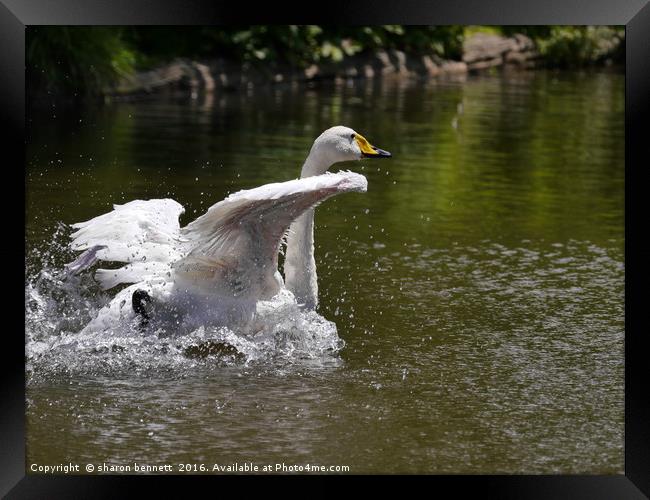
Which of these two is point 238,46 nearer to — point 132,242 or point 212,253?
point 132,242

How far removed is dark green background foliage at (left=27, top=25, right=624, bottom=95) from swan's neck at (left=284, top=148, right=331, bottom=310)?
9858 mm

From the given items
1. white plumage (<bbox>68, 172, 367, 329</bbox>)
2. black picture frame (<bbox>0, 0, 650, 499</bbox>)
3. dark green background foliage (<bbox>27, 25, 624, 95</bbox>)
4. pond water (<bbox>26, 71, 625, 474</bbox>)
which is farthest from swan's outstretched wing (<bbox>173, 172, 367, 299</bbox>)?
dark green background foliage (<bbox>27, 25, 624, 95</bbox>)

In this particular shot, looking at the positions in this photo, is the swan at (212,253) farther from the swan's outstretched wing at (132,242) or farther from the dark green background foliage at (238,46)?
the dark green background foliage at (238,46)

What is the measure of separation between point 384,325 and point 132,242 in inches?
66.8

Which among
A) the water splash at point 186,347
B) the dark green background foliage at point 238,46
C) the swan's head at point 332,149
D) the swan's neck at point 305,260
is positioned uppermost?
the dark green background foliage at point 238,46

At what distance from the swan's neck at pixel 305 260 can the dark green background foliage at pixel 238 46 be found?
9858 millimetres

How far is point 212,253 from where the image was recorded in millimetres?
6500

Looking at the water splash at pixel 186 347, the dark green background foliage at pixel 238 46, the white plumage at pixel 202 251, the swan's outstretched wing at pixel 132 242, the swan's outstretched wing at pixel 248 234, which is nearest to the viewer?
the swan's outstretched wing at pixel 248 234

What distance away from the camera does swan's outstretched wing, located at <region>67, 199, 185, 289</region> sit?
6.79 meters

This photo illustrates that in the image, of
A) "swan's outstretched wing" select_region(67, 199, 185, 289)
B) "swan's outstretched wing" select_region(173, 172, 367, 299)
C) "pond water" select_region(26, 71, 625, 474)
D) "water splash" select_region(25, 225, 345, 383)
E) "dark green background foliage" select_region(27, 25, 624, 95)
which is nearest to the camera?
"pond water" select_region(26, 71, 625, 474)

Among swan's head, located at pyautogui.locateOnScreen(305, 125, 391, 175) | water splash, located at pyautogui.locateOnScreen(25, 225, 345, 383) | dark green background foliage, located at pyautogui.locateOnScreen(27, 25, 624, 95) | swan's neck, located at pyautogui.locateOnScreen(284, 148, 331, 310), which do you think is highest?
dark green background foliage, located at pyautogui.locateOnScreen(27, 25, 624, 95)

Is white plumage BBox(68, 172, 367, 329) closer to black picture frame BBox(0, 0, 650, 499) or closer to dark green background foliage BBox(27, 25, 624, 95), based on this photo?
black picture frame BBox(0, 0, 650, 499)
